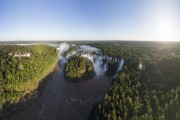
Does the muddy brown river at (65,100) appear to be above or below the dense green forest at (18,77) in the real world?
below

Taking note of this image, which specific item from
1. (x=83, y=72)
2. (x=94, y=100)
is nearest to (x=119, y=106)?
(x=94, y=100)

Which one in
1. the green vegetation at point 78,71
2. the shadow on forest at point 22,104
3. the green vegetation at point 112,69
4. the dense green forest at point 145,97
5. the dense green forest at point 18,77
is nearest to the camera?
the dense green forest at point 145,97

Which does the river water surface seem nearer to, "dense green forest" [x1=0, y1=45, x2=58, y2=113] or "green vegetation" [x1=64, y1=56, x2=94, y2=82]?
"green vegetation" [x1=64, y1=56, x2=94, y2=82]

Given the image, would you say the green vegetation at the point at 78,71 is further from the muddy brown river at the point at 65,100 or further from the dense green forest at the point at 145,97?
the dense green forest at the point at 145,97

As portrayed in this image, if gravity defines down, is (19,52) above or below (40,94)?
above

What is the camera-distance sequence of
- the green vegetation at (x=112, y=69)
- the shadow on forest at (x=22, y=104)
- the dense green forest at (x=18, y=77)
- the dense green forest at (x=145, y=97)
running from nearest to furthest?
the dense green forest at (x=145, y=97), the shadow on forest at (x=22, y=104), the dense green forest at (x=18, y=77), the green vegetation at (x=112, y=69)

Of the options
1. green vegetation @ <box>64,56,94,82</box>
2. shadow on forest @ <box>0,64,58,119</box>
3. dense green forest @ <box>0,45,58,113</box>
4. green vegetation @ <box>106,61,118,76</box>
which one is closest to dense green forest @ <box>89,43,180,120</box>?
shadow on forest @ <box>0,64,58,119</box>

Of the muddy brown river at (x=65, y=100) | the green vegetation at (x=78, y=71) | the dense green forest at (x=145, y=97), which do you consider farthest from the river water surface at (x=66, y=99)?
the dense green forest at (x=145, y=97)

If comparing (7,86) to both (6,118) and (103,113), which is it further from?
(103,113)

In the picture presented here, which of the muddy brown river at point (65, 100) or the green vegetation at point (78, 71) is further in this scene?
the green vegetation at point (78, 71)

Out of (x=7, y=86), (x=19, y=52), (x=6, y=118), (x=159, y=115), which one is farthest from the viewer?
(x=19, y=52)
